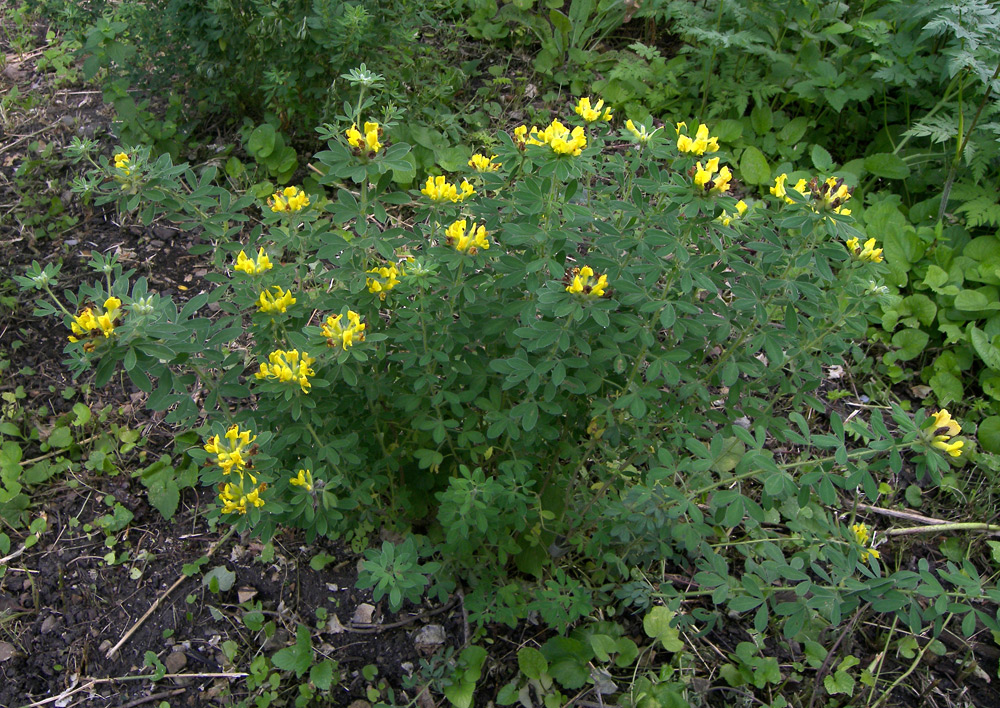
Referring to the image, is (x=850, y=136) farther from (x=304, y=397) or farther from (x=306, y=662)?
(x=306, y=662)

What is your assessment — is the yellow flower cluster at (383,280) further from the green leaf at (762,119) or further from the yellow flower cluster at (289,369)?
the green leaf at (762,119)

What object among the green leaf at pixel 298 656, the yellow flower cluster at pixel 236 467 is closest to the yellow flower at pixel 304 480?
the yellow flower cluster at pixel 236 467

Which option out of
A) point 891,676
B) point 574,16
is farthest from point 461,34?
point 891,676

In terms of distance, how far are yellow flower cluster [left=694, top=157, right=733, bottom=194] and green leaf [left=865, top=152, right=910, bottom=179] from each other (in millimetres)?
2808

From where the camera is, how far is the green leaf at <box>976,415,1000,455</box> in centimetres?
332

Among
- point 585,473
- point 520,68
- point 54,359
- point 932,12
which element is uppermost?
point 932,12

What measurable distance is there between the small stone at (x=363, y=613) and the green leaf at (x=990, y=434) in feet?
9.41

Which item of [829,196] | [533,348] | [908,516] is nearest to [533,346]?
[533,348]

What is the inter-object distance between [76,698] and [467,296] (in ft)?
6.50

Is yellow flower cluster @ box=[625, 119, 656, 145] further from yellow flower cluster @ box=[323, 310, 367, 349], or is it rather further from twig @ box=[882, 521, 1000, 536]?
twig @ box=[882, 521, 1000, 536]

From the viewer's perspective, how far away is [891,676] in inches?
106

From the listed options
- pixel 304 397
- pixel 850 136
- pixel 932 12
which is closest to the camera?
pixel 304 397

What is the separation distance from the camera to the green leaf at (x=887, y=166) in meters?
4.07

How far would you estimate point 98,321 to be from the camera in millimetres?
1742
